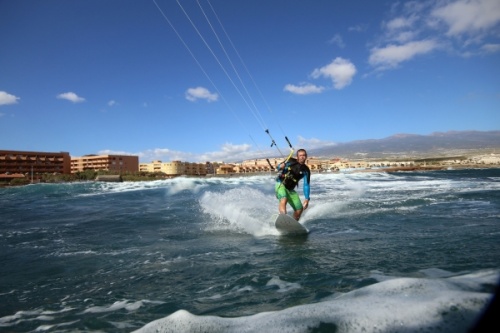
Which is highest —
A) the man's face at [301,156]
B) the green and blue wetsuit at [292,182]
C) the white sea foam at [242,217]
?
the man's face at [301,156]

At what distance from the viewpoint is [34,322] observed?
3736mm

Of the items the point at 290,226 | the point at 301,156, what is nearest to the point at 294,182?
the point at 301,156

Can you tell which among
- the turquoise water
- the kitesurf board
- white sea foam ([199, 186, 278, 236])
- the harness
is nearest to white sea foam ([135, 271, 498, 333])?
the turquoise water

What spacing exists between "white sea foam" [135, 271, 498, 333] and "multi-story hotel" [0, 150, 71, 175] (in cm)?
12831

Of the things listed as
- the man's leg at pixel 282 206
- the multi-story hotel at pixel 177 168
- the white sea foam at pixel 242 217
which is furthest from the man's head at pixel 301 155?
the multi-story hotel at pixel 177 168

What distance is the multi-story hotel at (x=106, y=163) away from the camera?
140 meters

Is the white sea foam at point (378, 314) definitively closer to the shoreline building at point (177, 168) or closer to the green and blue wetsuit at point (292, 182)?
the green and blue wetsuit at point (292, 182)

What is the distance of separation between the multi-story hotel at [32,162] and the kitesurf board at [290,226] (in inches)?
4918

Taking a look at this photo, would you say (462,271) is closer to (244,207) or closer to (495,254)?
(495,254)

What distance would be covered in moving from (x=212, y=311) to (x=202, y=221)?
764 centimetres

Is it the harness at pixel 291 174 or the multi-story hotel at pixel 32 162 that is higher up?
the multi-story hotel at pixel 32 162

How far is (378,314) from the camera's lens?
302cm

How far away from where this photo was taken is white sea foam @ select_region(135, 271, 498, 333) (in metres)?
2.82

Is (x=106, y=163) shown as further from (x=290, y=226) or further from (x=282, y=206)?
(x=290, y=226)
